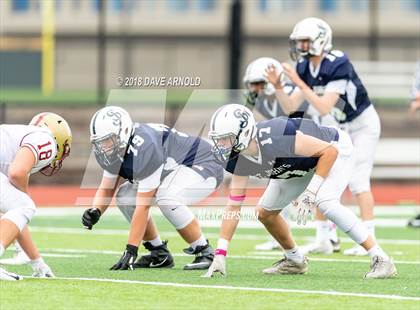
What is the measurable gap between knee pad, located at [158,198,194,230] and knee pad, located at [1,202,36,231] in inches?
54.6

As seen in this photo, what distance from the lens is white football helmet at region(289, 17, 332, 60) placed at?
10539 mm

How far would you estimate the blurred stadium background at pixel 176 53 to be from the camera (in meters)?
19.0

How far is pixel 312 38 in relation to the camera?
1051 centimetres

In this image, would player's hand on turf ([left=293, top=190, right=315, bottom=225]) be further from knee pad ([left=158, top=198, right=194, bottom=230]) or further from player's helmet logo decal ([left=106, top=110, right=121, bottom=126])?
player's helmet logo decal ([left=106, top=110, right=121, bottom=126])

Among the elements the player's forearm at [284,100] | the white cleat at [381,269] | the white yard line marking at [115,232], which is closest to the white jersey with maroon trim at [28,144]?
the white cleat at [381,269]

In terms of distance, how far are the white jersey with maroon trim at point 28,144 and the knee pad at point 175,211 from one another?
1.23 meters

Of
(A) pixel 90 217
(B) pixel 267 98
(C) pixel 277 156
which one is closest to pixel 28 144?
(A) pixel 90 217

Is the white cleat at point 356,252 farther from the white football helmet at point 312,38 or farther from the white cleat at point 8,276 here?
the white cleat at point 8,276

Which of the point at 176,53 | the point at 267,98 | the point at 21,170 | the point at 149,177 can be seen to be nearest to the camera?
the point at 21,170

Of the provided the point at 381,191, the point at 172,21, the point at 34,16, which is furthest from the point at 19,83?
the point at 381,191

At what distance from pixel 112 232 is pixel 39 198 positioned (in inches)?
183

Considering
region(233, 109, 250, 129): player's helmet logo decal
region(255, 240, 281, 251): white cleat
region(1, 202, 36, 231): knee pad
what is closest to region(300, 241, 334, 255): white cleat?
region(255, 240, 281, 251): white cleat

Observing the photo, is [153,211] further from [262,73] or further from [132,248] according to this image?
[132,248]

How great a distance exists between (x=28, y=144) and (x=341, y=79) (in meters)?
3.65
